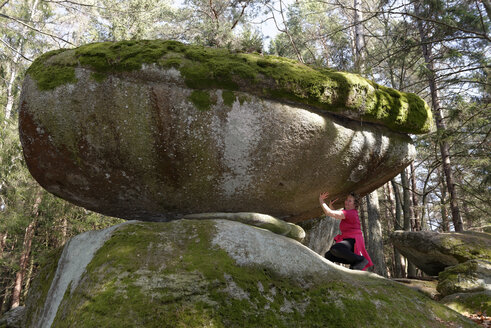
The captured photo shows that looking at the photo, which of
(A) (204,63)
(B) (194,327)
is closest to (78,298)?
(B) (194,327)

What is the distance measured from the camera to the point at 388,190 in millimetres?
14898

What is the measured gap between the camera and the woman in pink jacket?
425 cm

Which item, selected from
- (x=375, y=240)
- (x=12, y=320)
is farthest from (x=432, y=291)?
(x=12, y=320)

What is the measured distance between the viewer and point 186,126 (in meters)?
3.69

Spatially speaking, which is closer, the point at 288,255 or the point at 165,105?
the point at 288,255

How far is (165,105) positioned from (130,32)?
9980 mm

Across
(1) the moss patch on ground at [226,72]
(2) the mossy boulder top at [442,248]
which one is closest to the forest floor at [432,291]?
(2) the mossy boulder top at [442,248]

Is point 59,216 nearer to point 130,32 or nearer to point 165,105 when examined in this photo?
point 130,32

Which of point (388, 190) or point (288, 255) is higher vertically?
point (388, 190)

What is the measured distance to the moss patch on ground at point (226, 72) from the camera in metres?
3.65

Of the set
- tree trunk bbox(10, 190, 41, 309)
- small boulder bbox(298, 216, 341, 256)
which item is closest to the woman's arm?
small boulder bbox(298, 216, 341, 256)

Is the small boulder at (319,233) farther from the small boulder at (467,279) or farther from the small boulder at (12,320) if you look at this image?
the small boulder at (12,320)

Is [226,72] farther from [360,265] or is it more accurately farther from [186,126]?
[360,265]

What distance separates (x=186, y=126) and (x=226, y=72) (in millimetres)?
756
